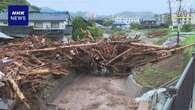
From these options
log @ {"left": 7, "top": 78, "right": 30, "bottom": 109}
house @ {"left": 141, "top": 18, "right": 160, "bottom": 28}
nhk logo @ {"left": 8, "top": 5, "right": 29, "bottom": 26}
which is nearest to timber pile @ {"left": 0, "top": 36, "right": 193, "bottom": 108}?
nhk logo @ {"left": 8, "top": 5, "right": 29, "bottom": 26}

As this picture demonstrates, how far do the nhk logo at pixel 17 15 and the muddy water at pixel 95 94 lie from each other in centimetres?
332

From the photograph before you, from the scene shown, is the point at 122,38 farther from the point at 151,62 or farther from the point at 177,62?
the point at 177,62

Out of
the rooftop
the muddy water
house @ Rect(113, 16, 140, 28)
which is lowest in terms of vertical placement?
the muddy water

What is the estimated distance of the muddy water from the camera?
755 inches

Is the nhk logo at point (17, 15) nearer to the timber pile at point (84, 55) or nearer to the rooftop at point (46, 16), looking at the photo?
the timber pile at point (84, 55)

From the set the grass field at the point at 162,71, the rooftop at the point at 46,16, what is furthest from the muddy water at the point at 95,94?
the rooftop at the point at 46,16

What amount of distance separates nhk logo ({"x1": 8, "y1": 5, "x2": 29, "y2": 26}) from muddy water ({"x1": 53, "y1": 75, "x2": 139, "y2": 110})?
332cm

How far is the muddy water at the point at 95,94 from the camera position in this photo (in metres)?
19.2

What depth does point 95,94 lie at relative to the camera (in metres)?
21.3

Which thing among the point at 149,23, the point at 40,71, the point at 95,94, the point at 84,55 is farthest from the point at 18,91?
the point at 149,23

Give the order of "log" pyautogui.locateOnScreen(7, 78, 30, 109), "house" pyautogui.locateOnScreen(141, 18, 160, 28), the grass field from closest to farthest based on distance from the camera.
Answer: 1. "log" pyautogui.locateOnScreen(7, 78, 30, 109)
2. the grass field
3. "house" pyautogui.locateOnScreen(141, 18, 160, 28)

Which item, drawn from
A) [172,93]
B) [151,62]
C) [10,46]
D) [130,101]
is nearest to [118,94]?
[130,101]

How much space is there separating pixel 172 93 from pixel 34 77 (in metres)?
12.3

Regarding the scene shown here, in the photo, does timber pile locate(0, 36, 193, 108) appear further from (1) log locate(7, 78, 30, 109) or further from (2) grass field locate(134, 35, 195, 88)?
(1) log locate(7, 78, 30, 109)
